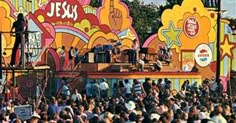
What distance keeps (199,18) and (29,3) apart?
1052 cm

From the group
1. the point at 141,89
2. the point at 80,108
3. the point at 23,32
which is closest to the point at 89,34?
the point at 141,89

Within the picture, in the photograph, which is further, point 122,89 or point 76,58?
point 76,58

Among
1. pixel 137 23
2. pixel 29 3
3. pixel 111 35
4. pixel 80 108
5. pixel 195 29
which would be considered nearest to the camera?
pixel 80 108

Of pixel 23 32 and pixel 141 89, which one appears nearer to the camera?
pixel 23 32

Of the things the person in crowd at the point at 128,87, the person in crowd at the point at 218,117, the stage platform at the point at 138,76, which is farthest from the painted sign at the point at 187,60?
the person in crowd at the point at 218,117

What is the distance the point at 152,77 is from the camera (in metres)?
32.9

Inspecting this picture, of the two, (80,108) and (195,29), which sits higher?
(195,29)

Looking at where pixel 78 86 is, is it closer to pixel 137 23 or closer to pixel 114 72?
pixel 114 72

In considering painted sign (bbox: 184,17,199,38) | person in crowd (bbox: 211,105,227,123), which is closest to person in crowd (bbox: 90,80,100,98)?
painted sign (bbox: 184,17,199,38)

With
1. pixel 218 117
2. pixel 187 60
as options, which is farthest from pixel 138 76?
pixel 218 117

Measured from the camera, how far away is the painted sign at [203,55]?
40562 millimetres

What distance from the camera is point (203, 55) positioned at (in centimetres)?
4081

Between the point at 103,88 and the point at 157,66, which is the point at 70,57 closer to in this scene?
the point at 157,66

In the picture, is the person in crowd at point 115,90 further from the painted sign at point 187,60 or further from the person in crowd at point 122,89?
the painted sign at point 187,60
